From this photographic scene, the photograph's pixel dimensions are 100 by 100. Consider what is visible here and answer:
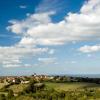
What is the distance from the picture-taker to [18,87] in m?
144

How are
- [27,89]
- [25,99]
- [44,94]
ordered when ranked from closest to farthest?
[25,99] < [44,94] < [27,89]

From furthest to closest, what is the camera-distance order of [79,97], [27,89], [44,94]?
[27,89] → [44,94] → [79,97]

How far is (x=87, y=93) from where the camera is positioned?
121 meters

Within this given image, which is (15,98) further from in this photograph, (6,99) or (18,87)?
(18,87)

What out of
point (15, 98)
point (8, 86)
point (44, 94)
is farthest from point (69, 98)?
point (8, 86)

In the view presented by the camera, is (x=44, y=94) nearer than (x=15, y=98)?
No

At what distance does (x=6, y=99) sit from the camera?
106 meters

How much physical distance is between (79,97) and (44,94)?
1686cm

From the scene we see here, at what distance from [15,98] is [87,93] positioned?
3424cm

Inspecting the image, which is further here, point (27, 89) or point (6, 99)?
point (27, 89)

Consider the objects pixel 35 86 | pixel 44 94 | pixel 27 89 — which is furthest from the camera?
pixel 35 86

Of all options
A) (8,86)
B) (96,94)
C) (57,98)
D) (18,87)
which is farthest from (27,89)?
(96,94)

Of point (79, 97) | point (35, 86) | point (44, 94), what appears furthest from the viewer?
point (35, 86)

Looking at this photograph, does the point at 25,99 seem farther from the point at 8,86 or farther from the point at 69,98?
the point at 8,86
